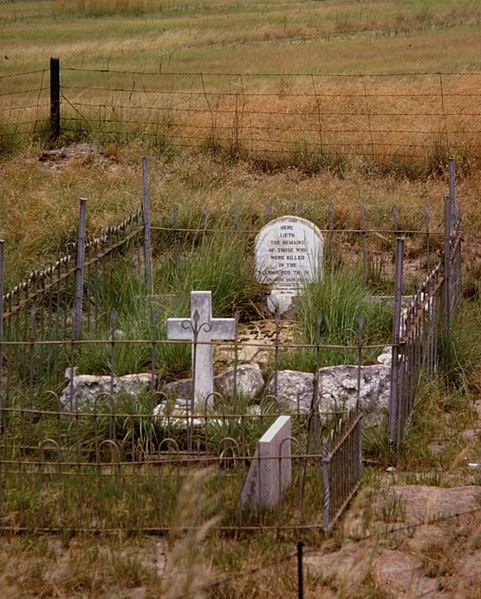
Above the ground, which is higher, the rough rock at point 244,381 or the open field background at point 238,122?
the open field background at point 238,122

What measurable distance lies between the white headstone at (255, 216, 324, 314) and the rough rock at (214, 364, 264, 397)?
2232 mm

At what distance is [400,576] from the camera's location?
5.02 m

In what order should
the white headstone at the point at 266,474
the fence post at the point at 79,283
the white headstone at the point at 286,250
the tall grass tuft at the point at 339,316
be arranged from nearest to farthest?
1. the white headstone at the point at 266,474
2. the tall grass tuft at the point at 339,316
3. the fence post at the point at 79,283
4. the white headstone at the point at 286,250

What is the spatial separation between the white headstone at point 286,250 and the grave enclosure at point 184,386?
0.01 m

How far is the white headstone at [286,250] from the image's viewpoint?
32.7ft

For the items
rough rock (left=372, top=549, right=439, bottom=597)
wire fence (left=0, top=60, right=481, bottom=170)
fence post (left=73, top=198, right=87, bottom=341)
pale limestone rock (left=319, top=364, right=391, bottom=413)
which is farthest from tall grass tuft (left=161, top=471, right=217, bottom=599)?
wire fence (left=0, top=60, right=481, bottom=170)

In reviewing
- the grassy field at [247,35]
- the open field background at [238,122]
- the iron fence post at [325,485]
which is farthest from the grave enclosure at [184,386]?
the grassy field at [247,35]

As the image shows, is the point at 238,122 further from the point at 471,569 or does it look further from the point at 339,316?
the point at 471,569

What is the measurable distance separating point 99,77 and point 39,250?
9781mm

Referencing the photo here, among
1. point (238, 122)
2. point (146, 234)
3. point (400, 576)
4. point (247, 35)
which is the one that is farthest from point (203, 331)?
point (247, 35)

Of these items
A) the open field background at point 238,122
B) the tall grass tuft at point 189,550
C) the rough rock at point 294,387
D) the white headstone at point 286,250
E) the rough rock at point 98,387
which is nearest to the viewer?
the tall grass tuft at point 189,550

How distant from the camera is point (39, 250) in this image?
33.7 feet

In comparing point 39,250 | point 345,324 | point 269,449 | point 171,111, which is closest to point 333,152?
point 171,111

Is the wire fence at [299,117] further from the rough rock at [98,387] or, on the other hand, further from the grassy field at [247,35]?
the rough rock at [98,387]
